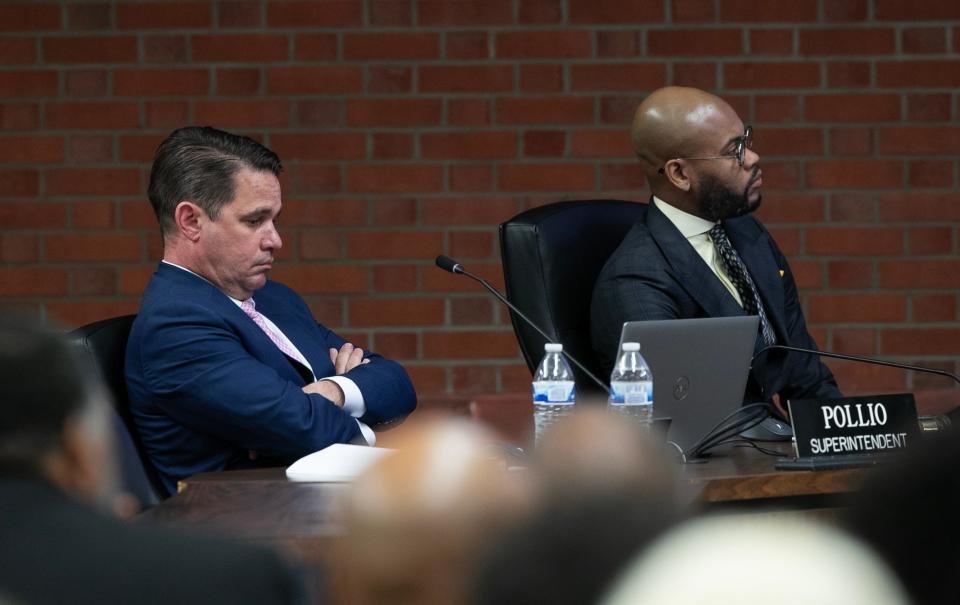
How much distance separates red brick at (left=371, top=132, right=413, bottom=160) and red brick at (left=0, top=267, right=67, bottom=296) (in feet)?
3.44

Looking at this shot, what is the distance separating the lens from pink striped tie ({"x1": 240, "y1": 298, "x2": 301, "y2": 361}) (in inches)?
99.3

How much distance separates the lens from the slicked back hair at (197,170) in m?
2.44

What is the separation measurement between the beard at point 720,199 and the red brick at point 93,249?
188cm

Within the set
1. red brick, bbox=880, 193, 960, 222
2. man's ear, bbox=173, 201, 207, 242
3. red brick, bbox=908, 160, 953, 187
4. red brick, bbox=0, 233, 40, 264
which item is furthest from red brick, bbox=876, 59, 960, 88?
red brick, bbox=0, 233, 40, 264

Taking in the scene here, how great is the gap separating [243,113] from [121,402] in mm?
1814

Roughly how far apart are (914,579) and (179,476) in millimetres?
1829

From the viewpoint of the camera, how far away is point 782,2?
12.8 ft

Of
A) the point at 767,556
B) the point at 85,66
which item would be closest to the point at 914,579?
the point at 767,556

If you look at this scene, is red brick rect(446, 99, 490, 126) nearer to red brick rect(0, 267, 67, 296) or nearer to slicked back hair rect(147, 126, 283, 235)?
red brick rect(0, 267, 67, 296)

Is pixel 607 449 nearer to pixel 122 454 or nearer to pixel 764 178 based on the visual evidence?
pixel 122 454

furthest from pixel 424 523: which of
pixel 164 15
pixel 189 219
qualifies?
pixel 164 15

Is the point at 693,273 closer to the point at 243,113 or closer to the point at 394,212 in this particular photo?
the point at 394,212

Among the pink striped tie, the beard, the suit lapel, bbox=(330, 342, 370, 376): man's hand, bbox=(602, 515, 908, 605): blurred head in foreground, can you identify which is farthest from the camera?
the beard

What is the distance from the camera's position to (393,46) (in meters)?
3.89
